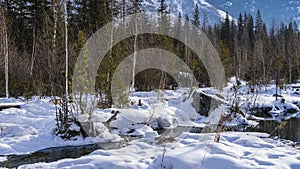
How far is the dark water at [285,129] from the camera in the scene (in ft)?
34.6

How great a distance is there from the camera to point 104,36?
57.8 feet

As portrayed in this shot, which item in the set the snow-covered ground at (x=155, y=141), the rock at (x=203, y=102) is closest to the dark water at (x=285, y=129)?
the snow-covered ground at (x=155, y=141)

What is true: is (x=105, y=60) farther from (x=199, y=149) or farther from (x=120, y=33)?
(x=199, y=149)

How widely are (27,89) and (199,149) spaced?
38.6 ft

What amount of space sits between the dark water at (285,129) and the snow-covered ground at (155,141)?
88 centimetres

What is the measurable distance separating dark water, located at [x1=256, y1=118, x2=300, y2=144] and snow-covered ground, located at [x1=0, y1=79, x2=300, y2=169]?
879 millimetres

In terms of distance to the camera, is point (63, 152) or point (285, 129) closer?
point (63, 152)

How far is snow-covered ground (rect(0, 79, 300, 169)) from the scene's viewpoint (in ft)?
15.8

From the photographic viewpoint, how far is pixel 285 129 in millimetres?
12148

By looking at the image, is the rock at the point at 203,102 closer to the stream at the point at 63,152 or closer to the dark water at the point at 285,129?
the dark water at the point at 285,129

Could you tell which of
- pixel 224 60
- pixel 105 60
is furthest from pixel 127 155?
pixel 224 60

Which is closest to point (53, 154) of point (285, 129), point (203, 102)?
point (203, 102)

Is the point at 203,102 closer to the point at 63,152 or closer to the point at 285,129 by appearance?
the point at 285,129

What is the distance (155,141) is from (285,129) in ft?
22.3
